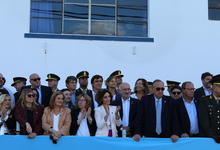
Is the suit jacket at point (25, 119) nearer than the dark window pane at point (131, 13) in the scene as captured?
Yes

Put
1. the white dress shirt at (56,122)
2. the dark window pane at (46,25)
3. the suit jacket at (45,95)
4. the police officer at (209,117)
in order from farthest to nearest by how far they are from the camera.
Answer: the dark window pane at (46,25), the suit jacket at (45,95), the white dress shirt at (56,122), the police officer at (209,117)

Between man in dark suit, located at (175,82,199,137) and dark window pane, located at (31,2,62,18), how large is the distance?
14.7ft

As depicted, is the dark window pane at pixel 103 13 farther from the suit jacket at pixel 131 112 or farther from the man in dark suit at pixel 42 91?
the suit jacket at pixel 131 112

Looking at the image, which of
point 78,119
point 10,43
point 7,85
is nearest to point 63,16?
point 10,43

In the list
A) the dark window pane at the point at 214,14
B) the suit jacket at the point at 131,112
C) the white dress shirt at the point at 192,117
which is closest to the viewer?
the white dress shirt at the point at 192,117

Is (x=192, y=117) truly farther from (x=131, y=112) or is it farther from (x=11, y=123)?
(x=11, y=123)

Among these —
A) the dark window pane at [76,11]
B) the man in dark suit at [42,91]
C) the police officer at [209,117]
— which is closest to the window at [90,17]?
the dark window pane at [76,11]

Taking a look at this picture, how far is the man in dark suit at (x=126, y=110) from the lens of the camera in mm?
5957

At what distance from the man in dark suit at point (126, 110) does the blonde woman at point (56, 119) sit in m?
0.83

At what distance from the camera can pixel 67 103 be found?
20.7ft

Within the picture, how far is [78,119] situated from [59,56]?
11.5ft

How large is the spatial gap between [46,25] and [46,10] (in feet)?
1.21

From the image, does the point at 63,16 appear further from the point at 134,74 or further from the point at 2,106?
the point at 2,106

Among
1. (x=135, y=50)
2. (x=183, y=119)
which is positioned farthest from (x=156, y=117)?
(x=135, y=50)
